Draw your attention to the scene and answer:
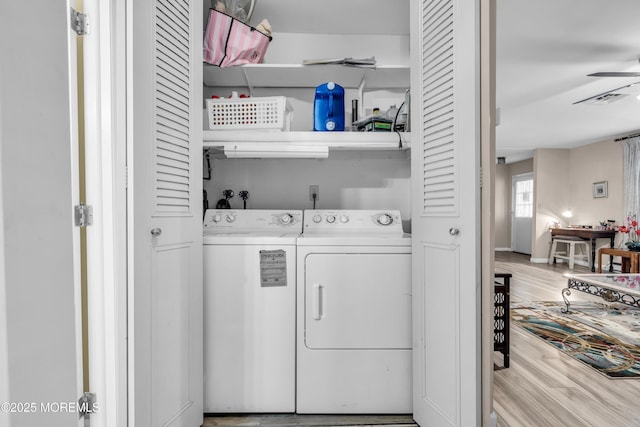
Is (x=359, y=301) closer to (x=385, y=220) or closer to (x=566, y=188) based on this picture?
(x=385, y=220)

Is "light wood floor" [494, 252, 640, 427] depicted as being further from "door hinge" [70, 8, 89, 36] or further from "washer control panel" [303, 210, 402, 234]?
"door hinge" [70, 8, 89, 36]

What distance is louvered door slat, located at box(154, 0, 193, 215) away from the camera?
1.41 m

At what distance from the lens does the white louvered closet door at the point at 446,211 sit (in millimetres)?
1315

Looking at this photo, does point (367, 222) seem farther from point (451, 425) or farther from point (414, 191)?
point (451, 425)

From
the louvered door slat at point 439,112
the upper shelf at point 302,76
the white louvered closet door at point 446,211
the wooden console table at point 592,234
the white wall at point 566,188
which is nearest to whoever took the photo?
the white louvered closet door at point 446,211

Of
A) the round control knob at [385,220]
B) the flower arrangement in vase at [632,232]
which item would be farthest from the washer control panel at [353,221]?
the flower arrangement in vase at [632,232]

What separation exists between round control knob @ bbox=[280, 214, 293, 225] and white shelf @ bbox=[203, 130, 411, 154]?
17.1 inches

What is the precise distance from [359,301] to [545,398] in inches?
50.7

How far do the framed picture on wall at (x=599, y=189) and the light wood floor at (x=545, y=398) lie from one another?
5532 millimetres

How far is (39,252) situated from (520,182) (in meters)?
10.3

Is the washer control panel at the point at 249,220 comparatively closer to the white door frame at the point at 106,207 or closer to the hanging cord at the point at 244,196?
the hanging cord at the point at 244,196

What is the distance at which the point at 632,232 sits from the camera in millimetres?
5719

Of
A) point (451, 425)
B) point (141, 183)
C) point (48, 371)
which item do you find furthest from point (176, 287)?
point (451, 425)

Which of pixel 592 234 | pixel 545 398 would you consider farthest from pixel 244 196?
pixel 592 234
